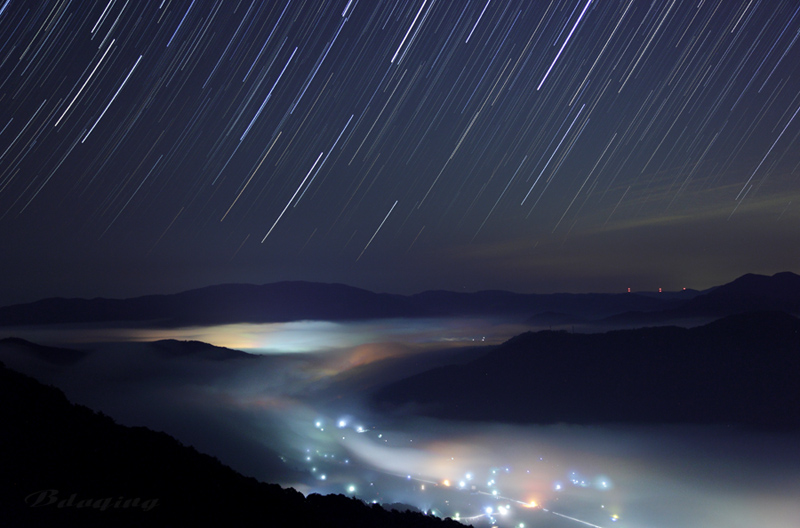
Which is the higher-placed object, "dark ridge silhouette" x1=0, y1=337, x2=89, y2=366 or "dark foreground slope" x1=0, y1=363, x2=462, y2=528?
"dark ridge silhouette" x1=0, y1=337, x2=89, y2=366

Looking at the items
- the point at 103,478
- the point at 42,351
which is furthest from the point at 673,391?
the point at 42,351

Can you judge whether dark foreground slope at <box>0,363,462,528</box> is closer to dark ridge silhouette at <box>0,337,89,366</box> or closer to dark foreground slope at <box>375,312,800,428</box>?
dark ridge silhouette at <box>0,337,89,366</box>

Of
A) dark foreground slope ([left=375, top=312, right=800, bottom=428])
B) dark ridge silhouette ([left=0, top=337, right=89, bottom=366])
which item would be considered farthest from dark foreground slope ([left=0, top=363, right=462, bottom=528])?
dark foreground slope ([left=375, top=312, right=800, bottom=428])

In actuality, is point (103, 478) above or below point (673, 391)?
below

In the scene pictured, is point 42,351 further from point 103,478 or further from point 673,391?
point 673,391

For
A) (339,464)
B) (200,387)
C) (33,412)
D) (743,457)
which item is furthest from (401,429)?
(33,412)

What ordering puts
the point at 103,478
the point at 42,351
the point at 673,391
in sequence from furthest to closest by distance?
the point at 673,391
the point at 42,351
the point at 103,478

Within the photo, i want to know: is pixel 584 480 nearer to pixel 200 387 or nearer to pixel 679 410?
pixel 679 410
